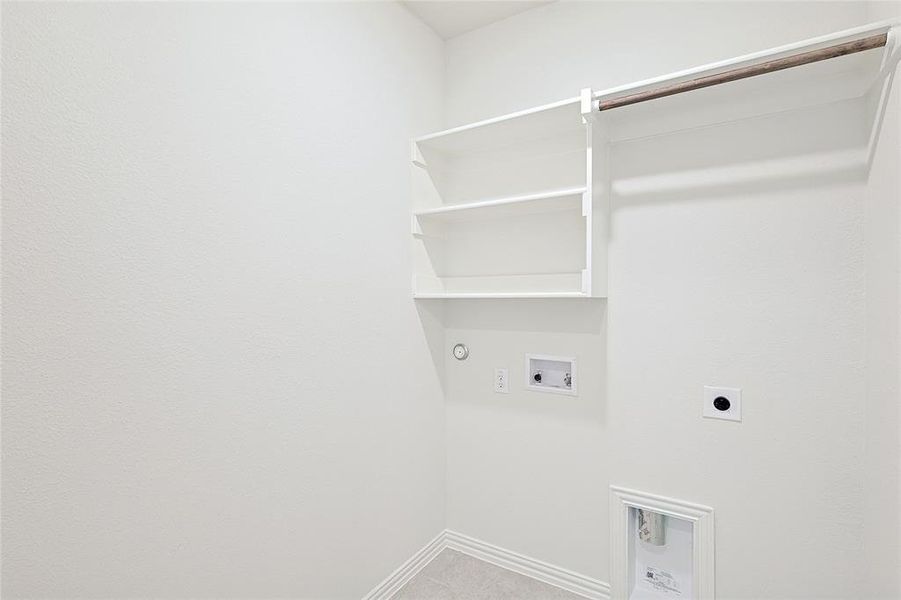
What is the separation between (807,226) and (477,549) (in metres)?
1.97

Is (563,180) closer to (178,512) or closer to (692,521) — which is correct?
(692,521)

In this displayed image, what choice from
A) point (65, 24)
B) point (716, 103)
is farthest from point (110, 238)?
point (716, 103)

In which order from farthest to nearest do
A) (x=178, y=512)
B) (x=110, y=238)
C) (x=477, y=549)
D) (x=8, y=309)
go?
(x=477, y=549) → (x=178, y=512) → (x=110, y=238) → (x=8, y=309)

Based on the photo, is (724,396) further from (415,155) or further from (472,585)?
(415,155)

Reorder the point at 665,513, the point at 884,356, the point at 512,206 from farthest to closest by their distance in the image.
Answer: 1. the point at 512,206
2. the point at 665,513
3. the point at 884,356

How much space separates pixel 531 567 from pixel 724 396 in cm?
117

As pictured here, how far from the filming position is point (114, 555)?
3.48 feet

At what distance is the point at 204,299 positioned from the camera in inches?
48.9

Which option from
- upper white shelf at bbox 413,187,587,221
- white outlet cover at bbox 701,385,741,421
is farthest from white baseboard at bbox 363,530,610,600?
upper white shelf at bbox 413,187,587,221

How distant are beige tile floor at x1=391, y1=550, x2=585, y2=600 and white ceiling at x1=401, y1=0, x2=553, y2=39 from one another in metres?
2.62

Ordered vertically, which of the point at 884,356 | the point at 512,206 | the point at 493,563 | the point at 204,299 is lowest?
the point at 493,563

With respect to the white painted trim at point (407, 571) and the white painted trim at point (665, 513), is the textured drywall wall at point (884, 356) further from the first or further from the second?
the white painted trim at point (407, 571)

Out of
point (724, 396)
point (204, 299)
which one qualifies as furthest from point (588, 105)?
point (204, 299)

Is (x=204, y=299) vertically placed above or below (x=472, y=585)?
above
